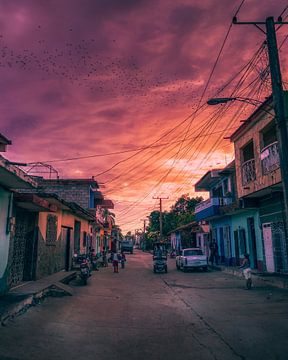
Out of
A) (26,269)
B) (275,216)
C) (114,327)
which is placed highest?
(275,216)

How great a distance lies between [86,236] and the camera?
29953 mm

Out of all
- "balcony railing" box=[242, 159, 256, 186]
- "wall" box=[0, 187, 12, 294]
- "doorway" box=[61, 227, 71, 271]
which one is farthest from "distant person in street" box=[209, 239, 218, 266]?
"wall" box=[0, 187, 12, 294]

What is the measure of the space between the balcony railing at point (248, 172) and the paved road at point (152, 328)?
25.0 ft

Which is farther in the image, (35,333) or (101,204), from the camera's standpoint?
(101,204)

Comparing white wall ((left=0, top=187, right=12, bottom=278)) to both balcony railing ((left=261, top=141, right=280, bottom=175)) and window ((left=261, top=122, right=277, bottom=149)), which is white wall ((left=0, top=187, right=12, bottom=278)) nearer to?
balcony railing ((left=261, top=141, right=280, bottom=175))

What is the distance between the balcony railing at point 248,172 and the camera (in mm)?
17763

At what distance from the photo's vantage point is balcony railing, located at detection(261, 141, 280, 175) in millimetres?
14961

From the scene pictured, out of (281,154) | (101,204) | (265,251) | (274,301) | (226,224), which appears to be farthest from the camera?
(101,204)

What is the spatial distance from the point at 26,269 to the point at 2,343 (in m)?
8.86

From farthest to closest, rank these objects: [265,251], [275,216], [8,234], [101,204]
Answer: [101,204] → [265,251] → [275,216] → [8,234]

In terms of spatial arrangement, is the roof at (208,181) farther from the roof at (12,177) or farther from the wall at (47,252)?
the roof at (12,177)

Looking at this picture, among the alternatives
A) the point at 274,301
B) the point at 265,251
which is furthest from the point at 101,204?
the point at 274,301

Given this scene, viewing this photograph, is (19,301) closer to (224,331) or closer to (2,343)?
(2,343)

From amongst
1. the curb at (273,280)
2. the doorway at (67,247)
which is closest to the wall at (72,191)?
the doorway at (67,247)
